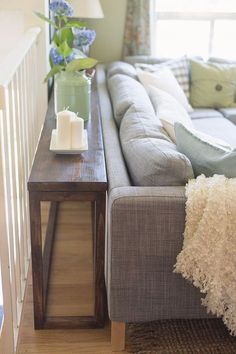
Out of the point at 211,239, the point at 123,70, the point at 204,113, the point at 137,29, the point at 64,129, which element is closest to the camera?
the point at 211,239

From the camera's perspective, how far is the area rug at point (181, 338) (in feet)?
6.44

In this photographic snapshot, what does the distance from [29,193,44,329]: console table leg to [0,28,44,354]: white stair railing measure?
0.26ft

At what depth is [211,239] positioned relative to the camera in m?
1.71

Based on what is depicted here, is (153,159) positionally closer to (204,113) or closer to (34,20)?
(34,20)

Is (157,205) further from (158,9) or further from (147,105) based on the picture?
(158,9)

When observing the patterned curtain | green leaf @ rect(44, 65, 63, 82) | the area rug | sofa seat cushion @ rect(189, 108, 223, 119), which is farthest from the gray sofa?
the patterned curtain

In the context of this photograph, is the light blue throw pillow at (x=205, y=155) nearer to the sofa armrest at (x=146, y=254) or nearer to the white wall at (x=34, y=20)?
the sofa armrest at (x=146, y=254)

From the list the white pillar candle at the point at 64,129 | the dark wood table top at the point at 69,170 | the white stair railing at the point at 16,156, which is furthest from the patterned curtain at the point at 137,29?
the white pillar candle at the point at 64,129

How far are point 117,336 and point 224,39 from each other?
3567mm

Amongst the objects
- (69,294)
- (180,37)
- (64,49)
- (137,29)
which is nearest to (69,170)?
(69,294)

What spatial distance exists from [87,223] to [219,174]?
1.40 m

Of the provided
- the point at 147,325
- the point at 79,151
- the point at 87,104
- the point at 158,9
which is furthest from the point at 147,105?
the point at 158,9

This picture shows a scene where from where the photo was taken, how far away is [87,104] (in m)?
2.61

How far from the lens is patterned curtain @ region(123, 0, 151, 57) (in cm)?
437
